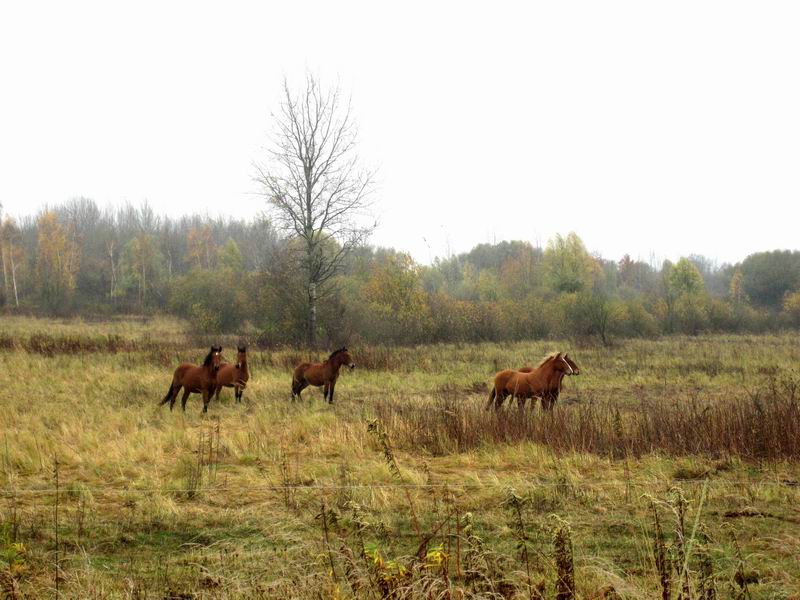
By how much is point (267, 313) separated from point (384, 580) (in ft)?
91.1

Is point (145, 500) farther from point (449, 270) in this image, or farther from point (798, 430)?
point (449, 270)

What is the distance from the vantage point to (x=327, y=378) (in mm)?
13703

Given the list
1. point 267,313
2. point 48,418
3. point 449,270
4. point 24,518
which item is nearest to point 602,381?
point 48,418

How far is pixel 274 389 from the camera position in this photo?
1591cm

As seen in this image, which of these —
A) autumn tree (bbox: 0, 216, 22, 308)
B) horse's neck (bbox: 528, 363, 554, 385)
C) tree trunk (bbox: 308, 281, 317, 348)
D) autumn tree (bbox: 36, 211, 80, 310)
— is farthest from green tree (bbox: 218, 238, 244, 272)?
horse's neck (bbox: 528, 363, 554, 385)

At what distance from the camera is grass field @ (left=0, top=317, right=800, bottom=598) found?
364 centimetres

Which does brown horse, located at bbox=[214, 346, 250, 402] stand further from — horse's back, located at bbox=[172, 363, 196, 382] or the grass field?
horse's back, located at bbox=[172, 363, 196, 382]

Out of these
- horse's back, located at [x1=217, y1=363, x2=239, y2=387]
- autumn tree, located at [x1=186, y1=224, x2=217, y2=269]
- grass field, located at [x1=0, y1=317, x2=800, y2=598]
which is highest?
autumn tree, located at [x1=186, y1=224, x2=217, y2=269]

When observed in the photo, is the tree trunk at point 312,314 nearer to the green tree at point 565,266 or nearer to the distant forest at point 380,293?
the distant forest at point 380,293

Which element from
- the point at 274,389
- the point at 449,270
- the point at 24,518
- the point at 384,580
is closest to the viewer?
the point at 384,580

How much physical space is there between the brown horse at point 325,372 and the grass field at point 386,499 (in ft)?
1.49

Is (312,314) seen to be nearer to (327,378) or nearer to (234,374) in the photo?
(327,378)

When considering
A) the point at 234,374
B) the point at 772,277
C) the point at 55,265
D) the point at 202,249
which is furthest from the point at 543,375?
the point at 202,249

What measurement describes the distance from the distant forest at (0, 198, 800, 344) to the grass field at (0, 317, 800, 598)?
1695 cm
